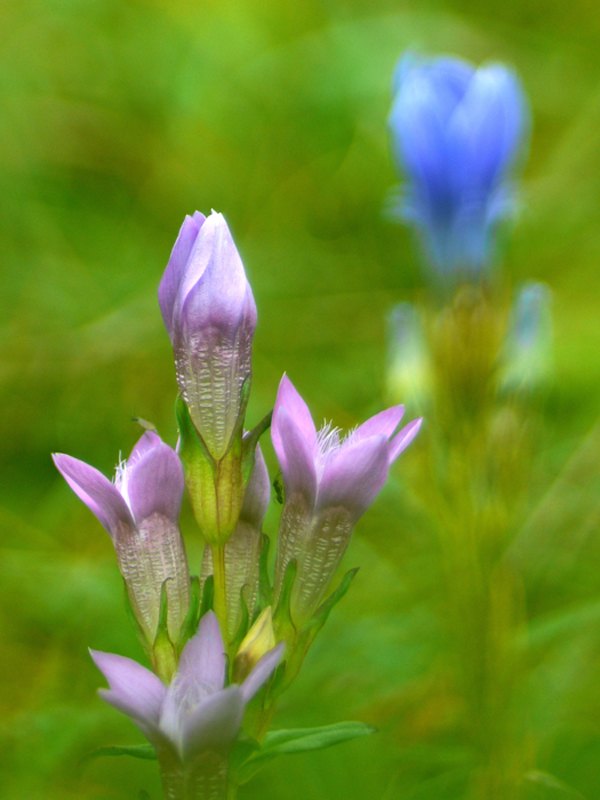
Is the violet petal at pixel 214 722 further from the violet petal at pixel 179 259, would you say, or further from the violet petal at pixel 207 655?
the violet petal at pixel 179 259

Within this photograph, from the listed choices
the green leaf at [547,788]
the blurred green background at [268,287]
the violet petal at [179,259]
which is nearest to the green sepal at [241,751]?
the violet petal at [179,259]

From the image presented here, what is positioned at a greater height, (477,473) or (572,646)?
(477,473)

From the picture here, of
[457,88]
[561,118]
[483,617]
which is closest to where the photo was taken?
[483,617]

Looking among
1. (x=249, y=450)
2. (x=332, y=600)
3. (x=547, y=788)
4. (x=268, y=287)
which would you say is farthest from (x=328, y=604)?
(x=268, y=287)

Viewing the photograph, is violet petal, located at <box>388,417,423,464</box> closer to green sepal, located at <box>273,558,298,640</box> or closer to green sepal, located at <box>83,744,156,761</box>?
green sepal, located at <box>273,558,298,640</box>

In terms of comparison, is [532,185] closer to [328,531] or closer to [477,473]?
[477,473]

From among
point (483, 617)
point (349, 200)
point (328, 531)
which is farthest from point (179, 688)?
point (349, 200)
